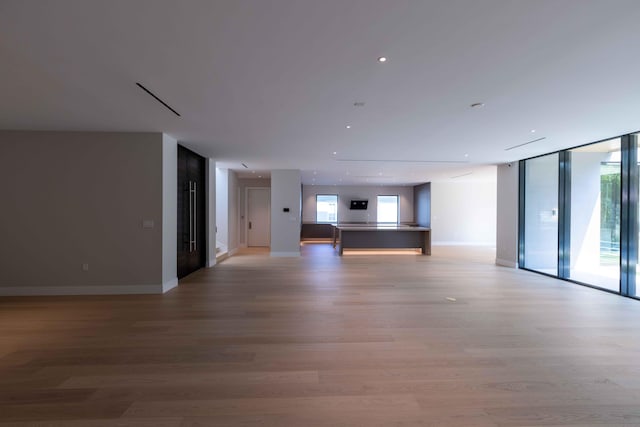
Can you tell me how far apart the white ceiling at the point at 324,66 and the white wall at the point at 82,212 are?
1.29 ft

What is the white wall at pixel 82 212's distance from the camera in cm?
486

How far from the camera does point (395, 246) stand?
10.4 meters

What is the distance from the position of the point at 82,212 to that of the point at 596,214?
977 centimetres

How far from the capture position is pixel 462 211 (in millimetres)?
13070

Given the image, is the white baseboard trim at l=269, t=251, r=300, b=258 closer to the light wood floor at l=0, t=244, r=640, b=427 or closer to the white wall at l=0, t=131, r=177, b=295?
the light wood floor at l=0, t=244, r=640, b=427

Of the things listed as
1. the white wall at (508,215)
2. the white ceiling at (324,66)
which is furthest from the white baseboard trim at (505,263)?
the white ceiling at (324,66)

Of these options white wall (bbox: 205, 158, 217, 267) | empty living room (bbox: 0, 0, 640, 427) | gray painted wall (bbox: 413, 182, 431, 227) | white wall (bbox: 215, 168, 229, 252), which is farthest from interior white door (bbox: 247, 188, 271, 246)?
gray painted wall (bbox: 413, 182, 431, 227)

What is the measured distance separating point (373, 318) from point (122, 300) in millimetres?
3867

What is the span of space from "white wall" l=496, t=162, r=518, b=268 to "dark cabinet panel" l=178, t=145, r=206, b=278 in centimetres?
801

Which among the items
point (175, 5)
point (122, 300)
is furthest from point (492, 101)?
point (122, 300)

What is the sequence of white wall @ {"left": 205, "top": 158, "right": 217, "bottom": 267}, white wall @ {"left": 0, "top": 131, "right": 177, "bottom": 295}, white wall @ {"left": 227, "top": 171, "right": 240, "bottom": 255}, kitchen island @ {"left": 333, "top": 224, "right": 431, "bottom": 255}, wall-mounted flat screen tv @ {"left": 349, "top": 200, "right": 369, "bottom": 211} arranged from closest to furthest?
white wall @ {"left": 0, "top": 131, "right": 177, "bottom": 295}
white wall @ {"left": 205, "top": 158, "right": 217, "bottom": 267}
white wall @ {"left": 227, "top": 171, "right": 240, "bottom": 255}
kitchen island @ {"left": 333, "top": 224, "right": 431, "bottom": 255}
wall-mounted flat screen tv @ {"left": 349, "top": 200, "right": 369, "bottom": 211}

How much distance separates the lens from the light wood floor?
6.72 ft

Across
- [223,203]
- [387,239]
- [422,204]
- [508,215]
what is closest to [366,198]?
[422,204]

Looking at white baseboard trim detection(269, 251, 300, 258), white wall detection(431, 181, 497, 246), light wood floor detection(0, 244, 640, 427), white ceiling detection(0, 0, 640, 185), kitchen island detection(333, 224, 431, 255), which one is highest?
white ceiling detection(0, 0, 640, 185)
